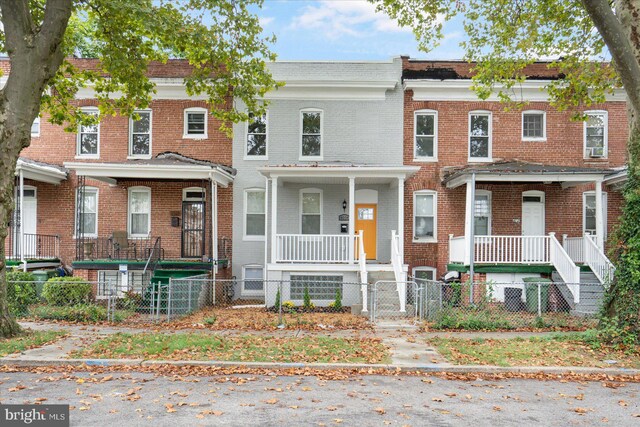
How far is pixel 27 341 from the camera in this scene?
376 inches

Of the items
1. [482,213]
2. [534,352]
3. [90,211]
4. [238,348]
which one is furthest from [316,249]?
[90,211]

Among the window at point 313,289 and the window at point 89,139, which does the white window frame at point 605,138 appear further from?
the window at point 89,139

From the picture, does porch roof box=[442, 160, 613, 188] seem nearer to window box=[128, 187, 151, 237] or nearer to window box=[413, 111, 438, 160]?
window box=[413, 111, 438, 160]

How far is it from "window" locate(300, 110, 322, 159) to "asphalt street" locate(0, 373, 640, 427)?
37.7ft

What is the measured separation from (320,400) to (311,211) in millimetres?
11720

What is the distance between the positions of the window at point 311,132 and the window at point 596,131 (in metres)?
9.82

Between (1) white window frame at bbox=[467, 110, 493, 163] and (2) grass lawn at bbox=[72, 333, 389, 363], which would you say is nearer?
(2) grass lawn at bbox=[72, 333, 389, 363]

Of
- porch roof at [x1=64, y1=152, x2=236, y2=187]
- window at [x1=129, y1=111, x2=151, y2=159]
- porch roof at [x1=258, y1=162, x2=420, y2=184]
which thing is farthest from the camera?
window at [x1=129, y1=111, x2=151, y2=159]

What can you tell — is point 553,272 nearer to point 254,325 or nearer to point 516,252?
point 516,252

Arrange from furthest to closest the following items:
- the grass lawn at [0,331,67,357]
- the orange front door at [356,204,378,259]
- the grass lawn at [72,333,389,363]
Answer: the orange front door at [356,204,378,259] → the grass lawn at [0,331,67,357] → the grass lawn at [72,333,389,363]

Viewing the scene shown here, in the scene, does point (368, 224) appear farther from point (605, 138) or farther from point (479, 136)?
point (605, 138)

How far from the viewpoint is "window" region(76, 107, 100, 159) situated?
1836 centimetres

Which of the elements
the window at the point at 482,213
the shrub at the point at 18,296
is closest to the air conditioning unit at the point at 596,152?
the window at the point at 482,213

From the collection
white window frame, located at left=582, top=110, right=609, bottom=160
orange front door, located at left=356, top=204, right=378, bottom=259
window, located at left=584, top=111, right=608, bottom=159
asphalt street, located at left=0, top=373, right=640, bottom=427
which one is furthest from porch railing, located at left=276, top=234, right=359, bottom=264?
window, located at left=584, top=111, right=608, bottom=159
